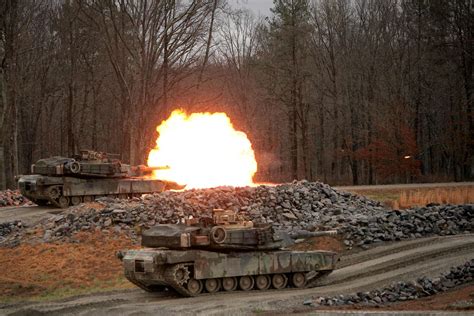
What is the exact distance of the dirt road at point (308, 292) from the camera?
56.9 feet

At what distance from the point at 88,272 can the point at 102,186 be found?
11.3m

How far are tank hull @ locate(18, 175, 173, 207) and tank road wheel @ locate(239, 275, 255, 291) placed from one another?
15304 millimetres

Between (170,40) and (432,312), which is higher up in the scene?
(170,40)

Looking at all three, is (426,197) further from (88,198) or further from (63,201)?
(63,201)

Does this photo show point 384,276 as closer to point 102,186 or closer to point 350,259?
point 350,259

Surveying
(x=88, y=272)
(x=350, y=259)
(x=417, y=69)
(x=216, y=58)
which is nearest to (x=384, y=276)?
(x=350, y=259)

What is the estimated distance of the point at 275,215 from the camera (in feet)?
93.2

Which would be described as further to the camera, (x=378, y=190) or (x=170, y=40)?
(x=170, y=40)

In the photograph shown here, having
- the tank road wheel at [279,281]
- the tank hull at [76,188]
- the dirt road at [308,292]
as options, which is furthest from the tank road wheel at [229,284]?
the tank hull at [76,188]

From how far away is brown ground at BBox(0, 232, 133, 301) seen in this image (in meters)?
20.9

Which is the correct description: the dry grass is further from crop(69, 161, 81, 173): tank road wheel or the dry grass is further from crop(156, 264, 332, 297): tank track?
crop(69, 161, 81, 173): tank road wheel

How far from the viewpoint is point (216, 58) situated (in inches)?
2557

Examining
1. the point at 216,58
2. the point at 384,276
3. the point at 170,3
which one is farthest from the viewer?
the point at 216,58

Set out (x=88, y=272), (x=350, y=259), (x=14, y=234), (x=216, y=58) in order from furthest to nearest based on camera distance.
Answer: (x=216, y=58), (x=14, y=234), (x=350, y=259), (x=88, y=272)
